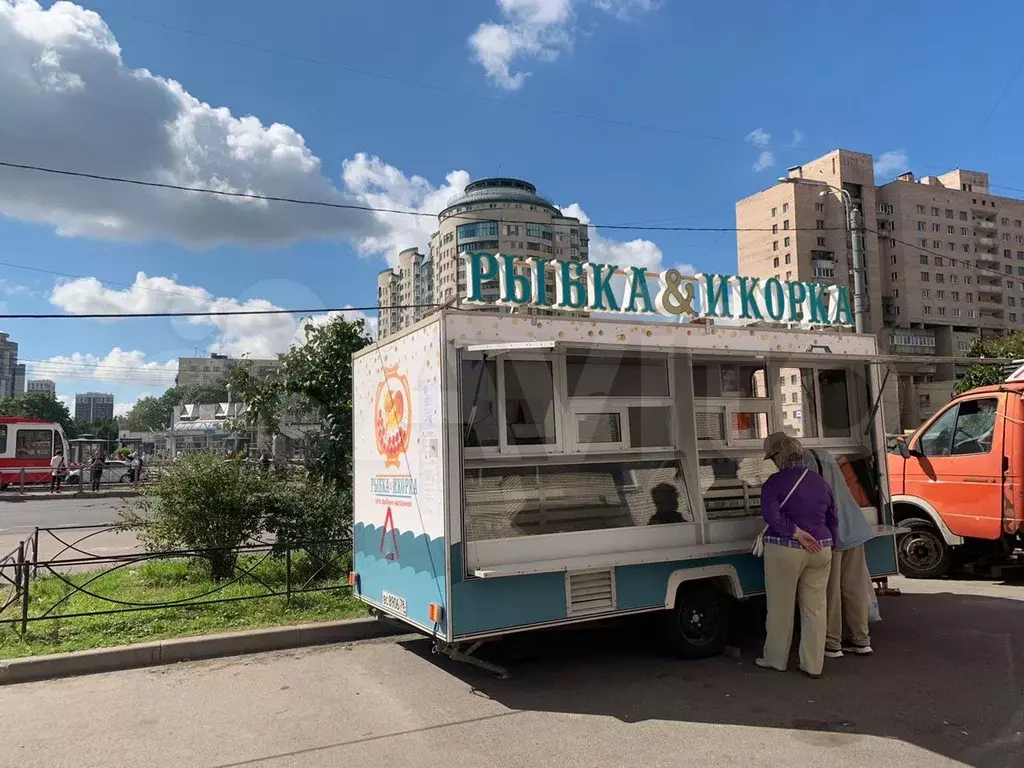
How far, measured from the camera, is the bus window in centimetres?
2856

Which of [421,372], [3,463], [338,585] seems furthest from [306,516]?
[3,463]

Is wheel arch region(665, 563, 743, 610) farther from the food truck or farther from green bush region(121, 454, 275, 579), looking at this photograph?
green bush region(121, 454, 275, 579)

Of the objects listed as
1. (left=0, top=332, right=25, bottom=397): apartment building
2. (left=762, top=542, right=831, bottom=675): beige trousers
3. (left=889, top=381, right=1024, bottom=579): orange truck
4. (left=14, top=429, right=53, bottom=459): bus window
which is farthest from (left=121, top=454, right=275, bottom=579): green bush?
(left=0, top=332, right=25, bottom=397): apartment building

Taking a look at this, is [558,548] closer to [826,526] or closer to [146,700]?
[826,526]

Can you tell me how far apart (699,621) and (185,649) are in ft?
14.5

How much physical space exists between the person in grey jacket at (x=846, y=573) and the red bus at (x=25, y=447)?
31.1 metres

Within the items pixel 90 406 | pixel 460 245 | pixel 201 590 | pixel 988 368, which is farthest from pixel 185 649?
pixel 90 406

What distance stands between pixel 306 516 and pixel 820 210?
93.1 m

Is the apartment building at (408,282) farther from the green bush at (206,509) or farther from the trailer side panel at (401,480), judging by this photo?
the trailer side panel at (401,480)

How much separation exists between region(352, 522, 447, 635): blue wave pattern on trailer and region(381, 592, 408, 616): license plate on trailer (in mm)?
39

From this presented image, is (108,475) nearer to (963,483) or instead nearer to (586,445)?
(586,445)

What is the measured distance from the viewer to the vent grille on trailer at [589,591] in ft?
17.2

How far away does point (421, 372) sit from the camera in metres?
A: 5.44

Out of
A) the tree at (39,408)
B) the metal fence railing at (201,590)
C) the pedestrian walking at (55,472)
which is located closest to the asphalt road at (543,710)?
the metal fence railing at (201,590)
